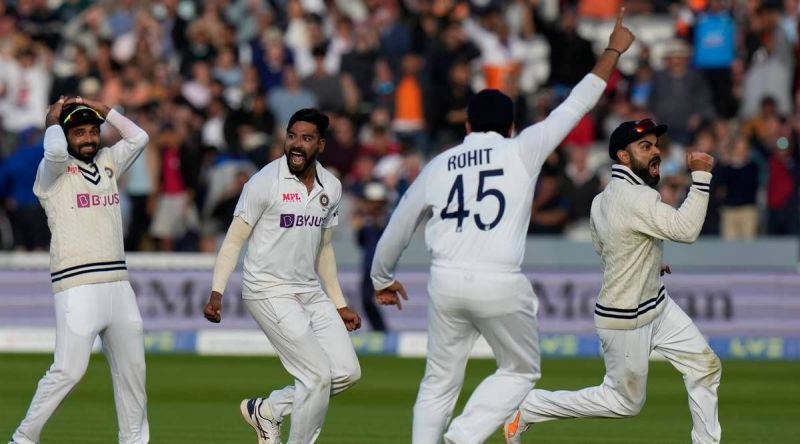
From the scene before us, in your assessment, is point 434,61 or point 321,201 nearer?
point 321,201

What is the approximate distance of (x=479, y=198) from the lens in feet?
28.6

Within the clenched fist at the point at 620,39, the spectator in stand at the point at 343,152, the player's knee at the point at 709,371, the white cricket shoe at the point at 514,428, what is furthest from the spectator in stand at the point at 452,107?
the clenched fist at the point at 620,39

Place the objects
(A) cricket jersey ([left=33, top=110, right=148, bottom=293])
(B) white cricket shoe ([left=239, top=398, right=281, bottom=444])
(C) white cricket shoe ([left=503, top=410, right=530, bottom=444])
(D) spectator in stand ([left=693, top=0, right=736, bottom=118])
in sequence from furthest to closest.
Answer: (D) spectator in stand ([left=693, top=0, right=736, bottom=118])
(C) white cricket shoe ([left=503, top=410, right=530, bottom=444])
(B) white cricket shoe ([left=239, top=398, right=281, bottom=444])
(A) cricket jersey ([left=33, top=110, right=148, bottom=293])

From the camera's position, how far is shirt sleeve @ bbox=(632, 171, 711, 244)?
951 centimetres

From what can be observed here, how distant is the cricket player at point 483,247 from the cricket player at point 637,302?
1095 millimetres

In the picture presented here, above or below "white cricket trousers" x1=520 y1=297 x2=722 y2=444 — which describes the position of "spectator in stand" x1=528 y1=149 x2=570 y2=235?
above

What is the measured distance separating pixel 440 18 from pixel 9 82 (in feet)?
18.7

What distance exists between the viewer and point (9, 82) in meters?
22.1

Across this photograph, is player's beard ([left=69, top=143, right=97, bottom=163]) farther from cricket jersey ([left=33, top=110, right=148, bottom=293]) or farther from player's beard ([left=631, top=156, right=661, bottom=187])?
player's beard ([left=631, top=156, right=661, bottom=187])

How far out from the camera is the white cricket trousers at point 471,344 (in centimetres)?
867

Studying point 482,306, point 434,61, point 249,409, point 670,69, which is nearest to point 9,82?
point 434,61

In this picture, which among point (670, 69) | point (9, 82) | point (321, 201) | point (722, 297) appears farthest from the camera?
point (9, 82)

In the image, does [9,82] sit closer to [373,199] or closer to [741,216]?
[373,199]

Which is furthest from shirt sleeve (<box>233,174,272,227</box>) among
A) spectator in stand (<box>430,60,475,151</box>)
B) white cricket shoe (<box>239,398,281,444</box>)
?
spectator in stand (<box>430,60,475,151</box>)
